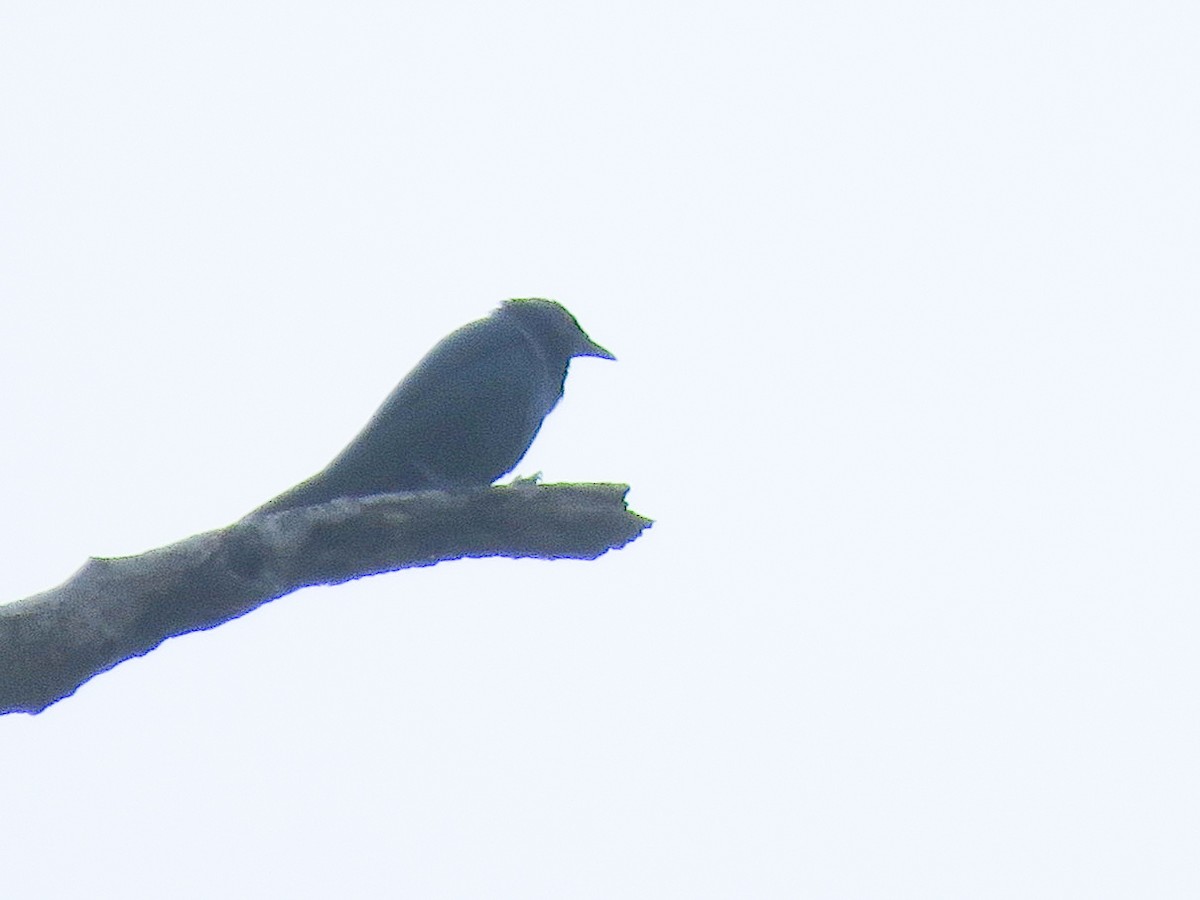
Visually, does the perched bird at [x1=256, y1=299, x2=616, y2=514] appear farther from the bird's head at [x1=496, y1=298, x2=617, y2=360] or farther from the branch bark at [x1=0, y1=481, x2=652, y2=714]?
the branch bark at [x1=0, y1=481, x2=652, y2=714]

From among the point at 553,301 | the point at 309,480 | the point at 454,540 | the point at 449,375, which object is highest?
the point at 553,301

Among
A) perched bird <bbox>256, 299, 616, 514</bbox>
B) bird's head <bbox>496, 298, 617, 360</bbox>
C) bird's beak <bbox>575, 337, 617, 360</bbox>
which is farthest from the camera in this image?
bird's beak <bbox>575, 337, 617, 360</bbox>

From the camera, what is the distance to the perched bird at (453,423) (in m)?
5.93

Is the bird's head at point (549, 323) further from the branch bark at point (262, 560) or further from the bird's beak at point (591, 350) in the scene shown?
the branch bark at point (262, 560)

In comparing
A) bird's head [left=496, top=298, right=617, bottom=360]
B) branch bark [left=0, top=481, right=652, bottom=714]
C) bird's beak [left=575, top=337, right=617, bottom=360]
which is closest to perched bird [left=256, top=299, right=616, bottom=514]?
bird's head [left=496, top=298, right=617, bottom=360]

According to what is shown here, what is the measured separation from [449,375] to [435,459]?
0.40m

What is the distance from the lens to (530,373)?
662cm

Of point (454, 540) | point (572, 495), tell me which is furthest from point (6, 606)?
point (572, 495)

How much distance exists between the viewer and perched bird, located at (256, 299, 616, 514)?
5.93 meters

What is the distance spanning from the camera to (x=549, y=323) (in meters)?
7.14

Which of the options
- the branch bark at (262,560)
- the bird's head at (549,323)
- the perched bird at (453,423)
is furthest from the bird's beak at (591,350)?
the branch bark at (262,560)

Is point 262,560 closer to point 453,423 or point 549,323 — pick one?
point 453,423

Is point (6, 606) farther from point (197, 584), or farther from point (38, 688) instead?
point (197, 584)

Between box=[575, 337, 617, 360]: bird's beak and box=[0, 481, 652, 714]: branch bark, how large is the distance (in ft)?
7.89
